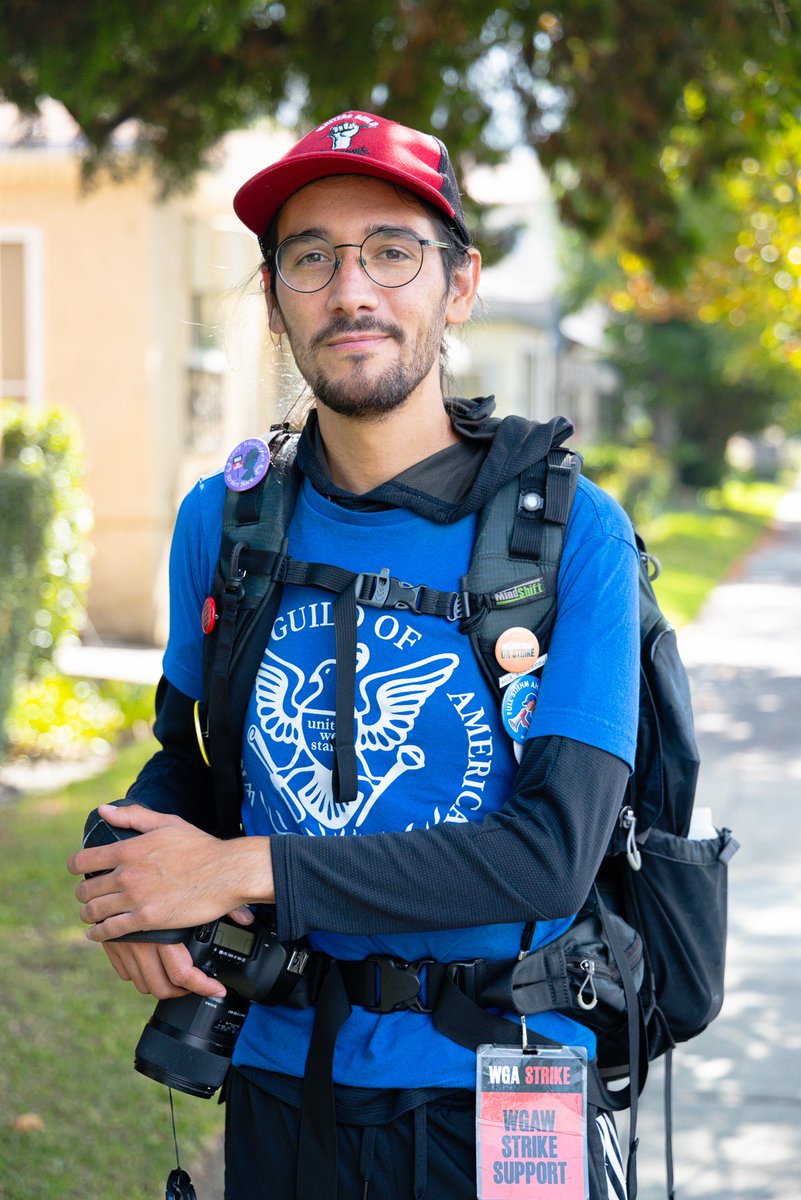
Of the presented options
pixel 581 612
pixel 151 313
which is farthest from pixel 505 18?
pixel 151 313

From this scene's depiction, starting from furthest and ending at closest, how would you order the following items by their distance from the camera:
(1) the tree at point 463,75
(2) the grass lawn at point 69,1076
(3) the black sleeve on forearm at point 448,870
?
1. (1) the tree at point 463,75
2. (2) the grass lawn at point 69,1076
3. (3) the black sleeve on forearm at point 448,870

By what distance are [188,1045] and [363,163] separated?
1.30 metres

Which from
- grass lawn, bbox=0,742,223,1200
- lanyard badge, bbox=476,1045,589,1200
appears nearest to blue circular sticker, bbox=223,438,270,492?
lanyard badge, bbox=476,1045,589,1200

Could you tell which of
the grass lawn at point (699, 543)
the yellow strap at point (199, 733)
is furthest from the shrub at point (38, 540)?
the yellow strap at point (199, 733)

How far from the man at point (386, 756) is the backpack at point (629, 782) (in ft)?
0.10

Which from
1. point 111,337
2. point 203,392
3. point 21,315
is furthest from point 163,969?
point 203,392

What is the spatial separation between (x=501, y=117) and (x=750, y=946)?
3.87 meters

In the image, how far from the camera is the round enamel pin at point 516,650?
1934 mm

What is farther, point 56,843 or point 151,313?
point 151,313

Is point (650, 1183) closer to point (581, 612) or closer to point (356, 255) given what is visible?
point (581, 612)

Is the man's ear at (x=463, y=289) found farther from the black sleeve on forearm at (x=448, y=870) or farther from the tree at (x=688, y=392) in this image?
the tree at (x=688, y=392)

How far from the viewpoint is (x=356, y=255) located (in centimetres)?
206

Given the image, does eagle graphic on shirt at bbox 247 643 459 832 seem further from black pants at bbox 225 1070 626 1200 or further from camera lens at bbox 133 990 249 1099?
black pants at bbox 225 1070 626 1200

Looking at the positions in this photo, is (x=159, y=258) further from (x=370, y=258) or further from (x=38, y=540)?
(x=370, y=258)
